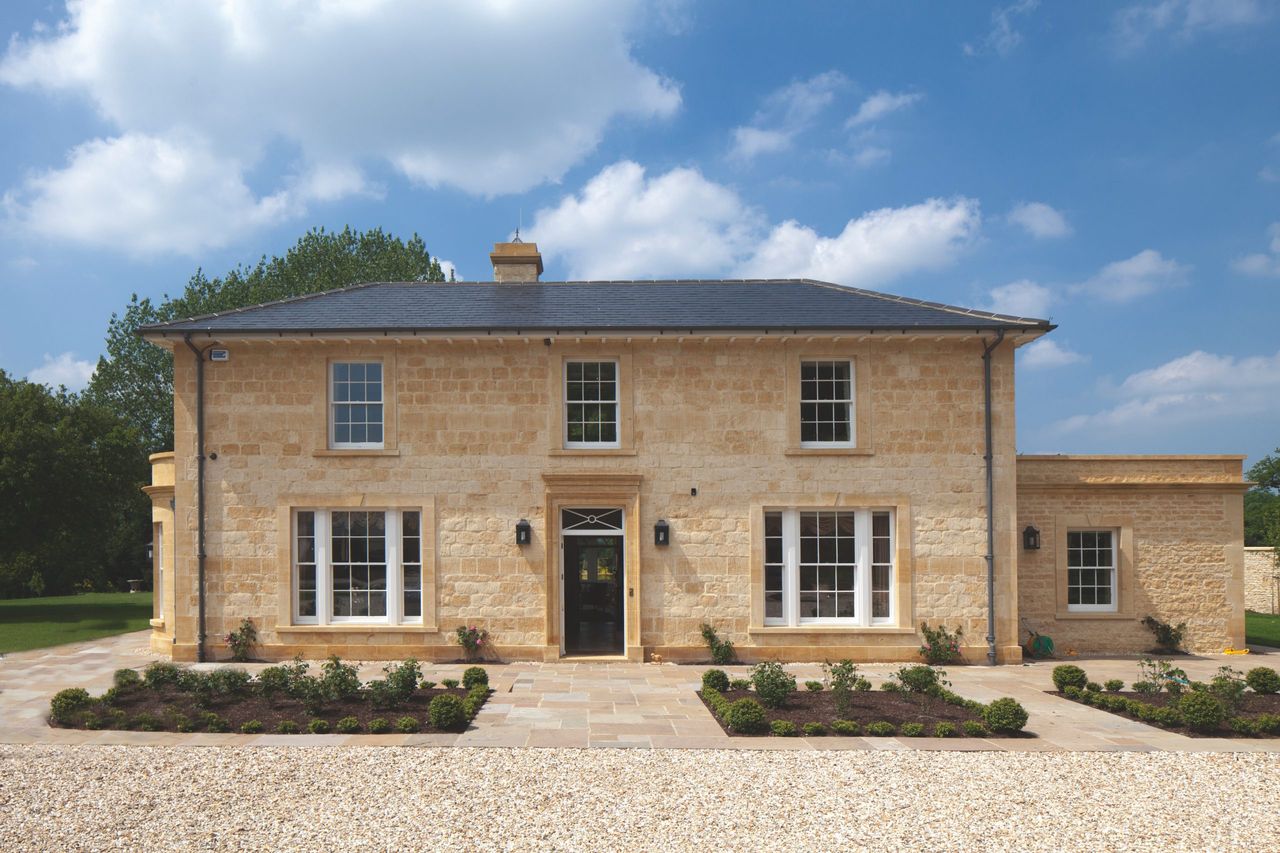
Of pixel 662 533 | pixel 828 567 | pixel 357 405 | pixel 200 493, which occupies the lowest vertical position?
pixel 828 567

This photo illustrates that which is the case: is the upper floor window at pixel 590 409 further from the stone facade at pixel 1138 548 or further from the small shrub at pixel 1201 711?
the small shrub at pixel 1201 711

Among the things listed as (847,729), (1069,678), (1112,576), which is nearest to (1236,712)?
(1069,678)

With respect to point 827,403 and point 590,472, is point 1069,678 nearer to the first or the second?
point 827,403

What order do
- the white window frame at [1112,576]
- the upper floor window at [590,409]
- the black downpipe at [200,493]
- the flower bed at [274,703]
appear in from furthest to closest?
the white window frame at [1112,576] < the upper floor window at [590,409] < the black downpipe at [200,493] < the flower bed at [274,703]

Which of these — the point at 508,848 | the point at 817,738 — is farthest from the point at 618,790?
the point at 817,738

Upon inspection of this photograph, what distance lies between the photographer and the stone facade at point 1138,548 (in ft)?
57.6

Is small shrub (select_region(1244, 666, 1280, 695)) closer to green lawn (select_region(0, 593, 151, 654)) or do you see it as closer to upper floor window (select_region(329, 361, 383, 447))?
upper floor window (select_region(329, 361, 383, 447))

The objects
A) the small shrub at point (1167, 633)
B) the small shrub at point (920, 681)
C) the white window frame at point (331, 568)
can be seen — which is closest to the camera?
the small shrub at point (920, 681)

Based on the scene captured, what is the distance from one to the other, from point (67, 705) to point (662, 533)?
31.5 ft

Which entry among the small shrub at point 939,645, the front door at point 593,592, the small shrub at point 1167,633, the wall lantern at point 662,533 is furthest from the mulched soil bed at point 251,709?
the small shrub at point 1167,633

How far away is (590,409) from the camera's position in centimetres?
1658

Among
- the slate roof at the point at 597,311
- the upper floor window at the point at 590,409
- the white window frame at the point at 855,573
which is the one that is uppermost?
the slate roof at the point at 597,311

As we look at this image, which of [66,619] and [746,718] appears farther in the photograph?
[66,619]

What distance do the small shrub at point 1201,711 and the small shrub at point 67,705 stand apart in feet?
48.2
